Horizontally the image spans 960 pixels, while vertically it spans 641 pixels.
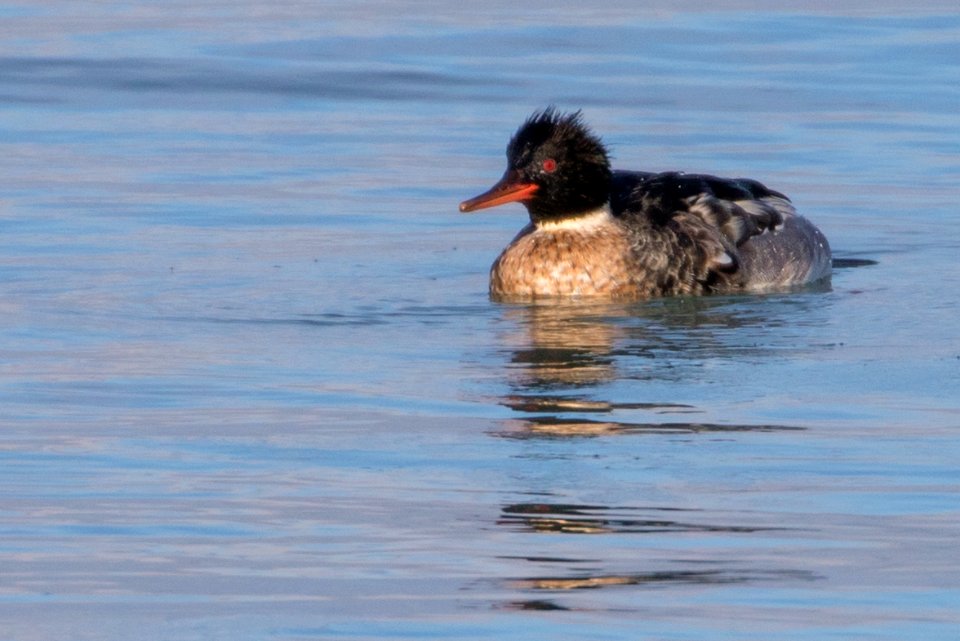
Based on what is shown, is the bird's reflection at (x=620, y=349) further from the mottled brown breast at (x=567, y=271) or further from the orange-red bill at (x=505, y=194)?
the orange-red bill at (x=505, y=194)

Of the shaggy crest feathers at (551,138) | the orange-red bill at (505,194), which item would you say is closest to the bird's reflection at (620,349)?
the orange-red bill at (505,194)

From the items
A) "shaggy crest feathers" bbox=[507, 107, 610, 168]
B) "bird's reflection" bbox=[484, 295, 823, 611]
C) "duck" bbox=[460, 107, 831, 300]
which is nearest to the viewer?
"bird's reflection" bbox=[484, 295, 823, 611]

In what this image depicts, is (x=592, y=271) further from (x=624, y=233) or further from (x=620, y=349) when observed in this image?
(x=620, y=349)

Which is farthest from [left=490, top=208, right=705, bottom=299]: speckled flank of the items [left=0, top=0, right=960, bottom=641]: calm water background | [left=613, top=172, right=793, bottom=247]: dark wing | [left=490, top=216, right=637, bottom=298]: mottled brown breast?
[left=613, top=172, right=793, bottom=247]: dark wing

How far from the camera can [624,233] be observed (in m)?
14.1

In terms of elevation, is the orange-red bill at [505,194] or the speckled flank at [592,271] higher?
the orange-red bill at [505,194]

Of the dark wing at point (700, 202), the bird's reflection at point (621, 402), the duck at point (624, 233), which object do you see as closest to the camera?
the bird's reflection at point (621, 402)

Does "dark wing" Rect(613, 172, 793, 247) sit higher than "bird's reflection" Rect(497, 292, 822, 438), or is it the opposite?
"dark wing" Rect(613, 172, 793, 247)

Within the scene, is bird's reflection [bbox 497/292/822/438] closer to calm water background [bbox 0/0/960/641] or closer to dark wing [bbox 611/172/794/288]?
calm water background [bbox 0/0/960/641]

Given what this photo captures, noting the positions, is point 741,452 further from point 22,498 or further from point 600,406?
point 22,498

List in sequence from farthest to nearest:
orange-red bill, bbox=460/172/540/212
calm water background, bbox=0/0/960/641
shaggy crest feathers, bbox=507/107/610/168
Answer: shaggy crest feathers, bbox=507/107/610/168, orange-red bill, bbox=460/172/540/212, calm water background, bbox=0/0/960/641

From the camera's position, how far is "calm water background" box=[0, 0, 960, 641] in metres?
7.13

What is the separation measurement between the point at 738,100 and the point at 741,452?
42.0 feet

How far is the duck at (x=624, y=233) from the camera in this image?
13758mm
